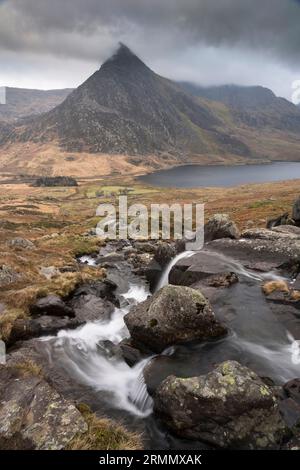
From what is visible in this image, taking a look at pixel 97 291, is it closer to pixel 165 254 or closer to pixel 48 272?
pixel 48 272

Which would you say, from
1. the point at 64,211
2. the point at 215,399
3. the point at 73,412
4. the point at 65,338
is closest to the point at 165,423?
the point at 215,399

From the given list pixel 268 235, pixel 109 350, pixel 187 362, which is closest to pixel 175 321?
pixel 187 362

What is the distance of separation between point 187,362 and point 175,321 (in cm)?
208

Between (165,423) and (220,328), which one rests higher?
(220,328)

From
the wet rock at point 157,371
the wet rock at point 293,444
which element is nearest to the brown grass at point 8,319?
the wet rock at point 157,371

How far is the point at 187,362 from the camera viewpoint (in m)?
16.5

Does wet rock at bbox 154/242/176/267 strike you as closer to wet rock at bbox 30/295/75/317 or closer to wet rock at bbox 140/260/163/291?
wet rock at bbox 140/260/163/291

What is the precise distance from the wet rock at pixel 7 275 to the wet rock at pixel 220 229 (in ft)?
57.7

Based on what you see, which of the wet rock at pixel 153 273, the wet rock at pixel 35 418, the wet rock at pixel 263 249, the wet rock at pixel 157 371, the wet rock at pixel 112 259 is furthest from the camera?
the wet rock at pixel 112 259

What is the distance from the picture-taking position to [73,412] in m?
11.6

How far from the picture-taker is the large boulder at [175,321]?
58.2ft

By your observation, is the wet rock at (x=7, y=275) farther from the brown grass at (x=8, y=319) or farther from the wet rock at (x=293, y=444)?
the wet rock at (x=293, y=444)
